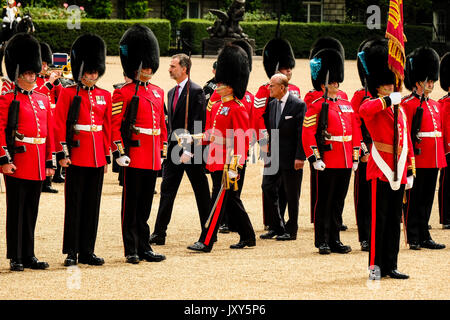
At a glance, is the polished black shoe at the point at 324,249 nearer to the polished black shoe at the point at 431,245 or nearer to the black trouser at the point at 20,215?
the polished black shoe at the point at 431,245

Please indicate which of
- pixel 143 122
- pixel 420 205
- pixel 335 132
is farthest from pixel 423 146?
pixel 143 122

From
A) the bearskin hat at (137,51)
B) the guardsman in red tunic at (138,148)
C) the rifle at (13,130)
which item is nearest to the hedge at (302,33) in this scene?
the bearskin hat at (137,51)

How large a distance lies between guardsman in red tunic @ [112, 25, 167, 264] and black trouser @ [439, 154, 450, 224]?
8.70 feet

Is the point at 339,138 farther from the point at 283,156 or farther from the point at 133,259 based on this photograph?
the point at 133,259

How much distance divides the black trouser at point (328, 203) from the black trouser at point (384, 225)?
0.85 metres

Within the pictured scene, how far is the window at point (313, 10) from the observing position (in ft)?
104

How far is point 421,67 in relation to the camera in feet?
23.9

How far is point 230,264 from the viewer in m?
6.18

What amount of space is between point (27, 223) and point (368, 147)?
8.60 ft

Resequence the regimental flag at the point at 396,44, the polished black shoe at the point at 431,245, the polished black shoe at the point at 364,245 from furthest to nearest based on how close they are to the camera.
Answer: the polished black shoe at the point at 431,245 → the polished black shoe at the point at 364,245 → the regimental flag at the point at 396,44

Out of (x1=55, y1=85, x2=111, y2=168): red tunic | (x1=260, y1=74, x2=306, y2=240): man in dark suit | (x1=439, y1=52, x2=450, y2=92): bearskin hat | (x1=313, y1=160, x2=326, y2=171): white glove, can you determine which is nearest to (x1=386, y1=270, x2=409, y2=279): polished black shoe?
(x1=313, y1=160, x2=326, y2=171): white glove

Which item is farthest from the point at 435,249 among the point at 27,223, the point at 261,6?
the point at 261,6

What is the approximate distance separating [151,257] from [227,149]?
0.92 m

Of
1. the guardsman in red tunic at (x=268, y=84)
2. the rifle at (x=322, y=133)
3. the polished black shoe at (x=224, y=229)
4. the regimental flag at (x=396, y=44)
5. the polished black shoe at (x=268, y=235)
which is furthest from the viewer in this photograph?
the polished black shoe at (x=224, y=229)
